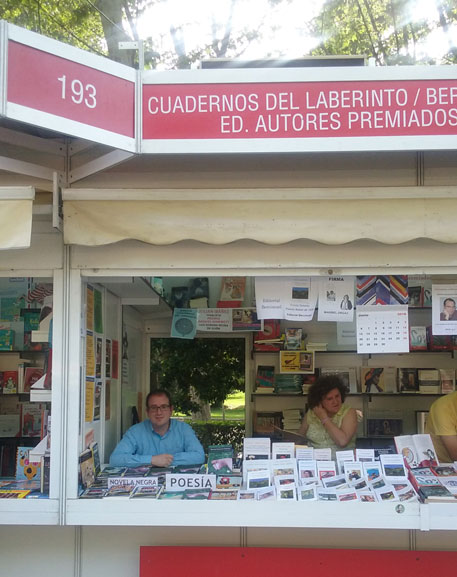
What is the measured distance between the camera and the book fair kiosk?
2926mm

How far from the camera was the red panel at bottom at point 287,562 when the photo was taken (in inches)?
133

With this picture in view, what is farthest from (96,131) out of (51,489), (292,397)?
(292,397)

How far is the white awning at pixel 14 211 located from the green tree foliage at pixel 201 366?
14.4 ft

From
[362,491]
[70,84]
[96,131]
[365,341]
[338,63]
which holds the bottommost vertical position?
[362,491]

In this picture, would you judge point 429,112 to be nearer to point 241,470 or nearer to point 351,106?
point 351,106

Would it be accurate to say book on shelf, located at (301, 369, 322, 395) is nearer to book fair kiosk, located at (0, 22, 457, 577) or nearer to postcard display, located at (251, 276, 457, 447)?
postcard display, located at (251, 276, 457, 447)

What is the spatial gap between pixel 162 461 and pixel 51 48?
2.41m

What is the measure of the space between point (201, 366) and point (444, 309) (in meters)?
4.62

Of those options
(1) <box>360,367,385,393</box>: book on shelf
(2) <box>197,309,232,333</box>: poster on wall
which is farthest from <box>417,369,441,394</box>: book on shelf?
(2) <box>197,309,232,333</box>: poster on wall

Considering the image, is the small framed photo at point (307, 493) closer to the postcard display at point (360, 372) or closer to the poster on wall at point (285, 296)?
the poster on wall at point (285, 296)

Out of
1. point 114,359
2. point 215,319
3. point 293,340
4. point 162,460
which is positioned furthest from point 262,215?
point 293,340

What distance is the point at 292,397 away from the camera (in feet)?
21.7

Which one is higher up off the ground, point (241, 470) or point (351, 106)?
point (351, 106)

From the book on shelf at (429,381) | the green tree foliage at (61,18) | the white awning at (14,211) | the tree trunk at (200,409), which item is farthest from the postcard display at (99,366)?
the green tree foliage at (61,18)
